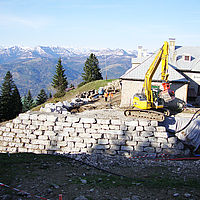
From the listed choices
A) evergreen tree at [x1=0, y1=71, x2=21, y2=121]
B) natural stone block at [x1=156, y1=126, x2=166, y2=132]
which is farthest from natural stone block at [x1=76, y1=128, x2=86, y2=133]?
evergreen tree at [x1=0, y1=71, x2=21, y2=121]

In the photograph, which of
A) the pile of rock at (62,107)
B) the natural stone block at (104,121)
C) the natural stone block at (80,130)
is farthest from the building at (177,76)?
the natural stone block at (80,130)

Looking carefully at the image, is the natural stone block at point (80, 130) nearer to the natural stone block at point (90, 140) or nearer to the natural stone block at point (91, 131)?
Result: the natural stone block at point (91, 131)

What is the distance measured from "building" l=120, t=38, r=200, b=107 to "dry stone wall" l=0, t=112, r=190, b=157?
12.9 ft

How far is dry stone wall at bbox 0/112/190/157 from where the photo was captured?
13.4 metres

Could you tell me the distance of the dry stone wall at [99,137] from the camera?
13.4m

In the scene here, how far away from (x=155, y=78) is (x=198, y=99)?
7.76m

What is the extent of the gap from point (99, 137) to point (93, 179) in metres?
5.06

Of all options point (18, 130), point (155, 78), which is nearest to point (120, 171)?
point (18, 130)

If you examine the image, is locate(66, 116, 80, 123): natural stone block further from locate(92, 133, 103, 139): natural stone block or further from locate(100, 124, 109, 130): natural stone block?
locate(100, 124, 109, 130): natural stone block

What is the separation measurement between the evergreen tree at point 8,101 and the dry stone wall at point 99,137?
38307mm

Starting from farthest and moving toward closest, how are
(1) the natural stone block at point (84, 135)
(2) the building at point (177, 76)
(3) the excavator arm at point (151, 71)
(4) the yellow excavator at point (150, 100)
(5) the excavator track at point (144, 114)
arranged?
(2) the building at point (177, 76)
(3) the excavator arm at point (151, 71)
(4) the yellow excavator at point (150, 100)
(5) the excavator track at point (144, 114)
(1) the natural stone block at point (84, 135)

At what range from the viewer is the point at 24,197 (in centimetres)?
654

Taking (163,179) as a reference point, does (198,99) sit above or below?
above

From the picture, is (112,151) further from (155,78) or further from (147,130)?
(155,78)
